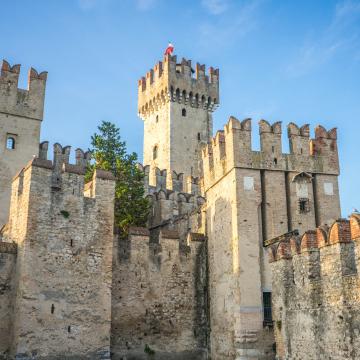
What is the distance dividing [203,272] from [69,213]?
7.68 m

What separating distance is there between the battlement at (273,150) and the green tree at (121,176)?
20.7 ft

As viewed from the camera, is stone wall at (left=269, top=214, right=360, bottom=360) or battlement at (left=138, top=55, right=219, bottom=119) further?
battlement at (left=138, top=55, right=219, bottom=119)

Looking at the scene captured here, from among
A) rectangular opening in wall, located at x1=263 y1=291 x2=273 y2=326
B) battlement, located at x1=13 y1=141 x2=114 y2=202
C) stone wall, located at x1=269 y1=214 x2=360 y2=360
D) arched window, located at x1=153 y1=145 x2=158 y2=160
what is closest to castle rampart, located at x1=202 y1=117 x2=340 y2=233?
rectangular opening in wall, located at x1=263 y1=291 x2=273 y2=326

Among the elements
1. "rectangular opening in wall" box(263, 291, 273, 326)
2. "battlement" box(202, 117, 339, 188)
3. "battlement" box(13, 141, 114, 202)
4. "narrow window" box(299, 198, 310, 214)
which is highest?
"battlement" box(202, 117, 339, 188)

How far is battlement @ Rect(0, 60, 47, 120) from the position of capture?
32.8 meters

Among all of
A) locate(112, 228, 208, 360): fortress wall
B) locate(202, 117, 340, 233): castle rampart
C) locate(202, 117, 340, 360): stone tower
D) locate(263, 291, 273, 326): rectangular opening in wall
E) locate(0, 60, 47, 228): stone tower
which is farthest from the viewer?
locate(0, 60, 47, 228): stone tower

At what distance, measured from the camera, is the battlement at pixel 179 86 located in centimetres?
6009

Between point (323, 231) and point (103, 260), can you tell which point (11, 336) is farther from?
point (323, 231)

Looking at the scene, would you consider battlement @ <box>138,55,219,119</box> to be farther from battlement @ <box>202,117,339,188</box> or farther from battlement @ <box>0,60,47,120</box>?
battlement @ <box>202,117,339,188</box>

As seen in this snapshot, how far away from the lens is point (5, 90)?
Answer: 32.8 m

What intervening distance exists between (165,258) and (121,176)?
8.00m

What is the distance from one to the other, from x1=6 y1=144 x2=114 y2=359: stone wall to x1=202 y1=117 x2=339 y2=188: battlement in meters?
5.66

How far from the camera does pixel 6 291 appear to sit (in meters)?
22.3

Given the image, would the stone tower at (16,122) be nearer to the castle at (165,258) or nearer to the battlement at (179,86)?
the castle at (165,258)
